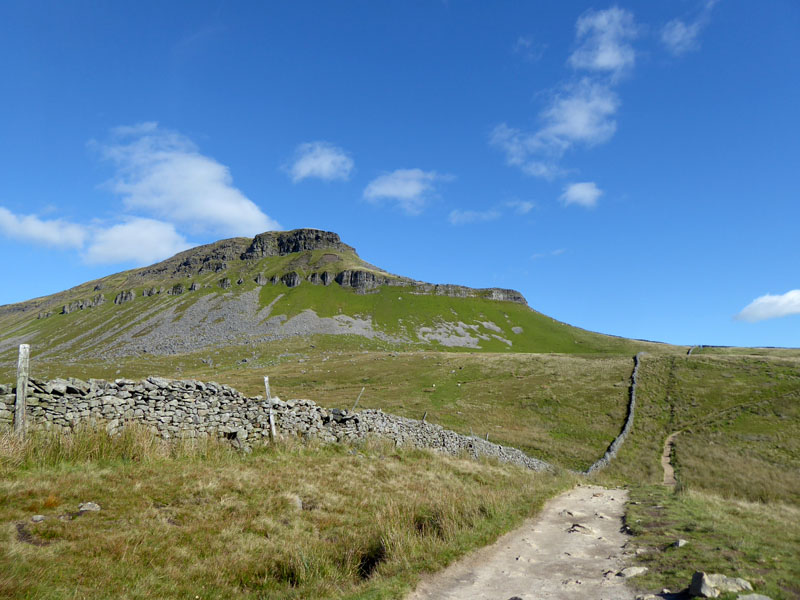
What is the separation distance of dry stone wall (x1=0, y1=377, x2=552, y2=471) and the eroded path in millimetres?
10863

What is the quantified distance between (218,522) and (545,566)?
732cm

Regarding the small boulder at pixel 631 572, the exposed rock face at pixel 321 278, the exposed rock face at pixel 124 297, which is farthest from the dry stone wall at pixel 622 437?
the exposed rock face at pixel 124 297

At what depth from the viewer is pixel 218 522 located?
9609 mm

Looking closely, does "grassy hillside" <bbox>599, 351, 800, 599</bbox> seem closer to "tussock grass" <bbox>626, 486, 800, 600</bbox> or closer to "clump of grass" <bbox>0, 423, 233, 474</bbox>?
"tussock grass" <bbox>626, 486, 800, 600</bbox>

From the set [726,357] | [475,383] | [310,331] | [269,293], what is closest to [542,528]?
[475,383]

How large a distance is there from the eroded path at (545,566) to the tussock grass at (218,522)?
18.4 inches

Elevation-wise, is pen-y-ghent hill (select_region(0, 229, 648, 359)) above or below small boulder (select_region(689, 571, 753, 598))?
above

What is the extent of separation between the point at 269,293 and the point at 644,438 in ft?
526

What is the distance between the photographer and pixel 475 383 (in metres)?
62.8

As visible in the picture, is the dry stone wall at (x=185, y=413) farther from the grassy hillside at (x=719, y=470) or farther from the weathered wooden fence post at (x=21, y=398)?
the grassy hillside at (x=719, y=470)

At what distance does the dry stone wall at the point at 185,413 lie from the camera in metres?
12.9

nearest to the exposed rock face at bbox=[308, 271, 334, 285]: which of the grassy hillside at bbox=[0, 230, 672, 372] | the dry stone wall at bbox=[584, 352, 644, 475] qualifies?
the grassy hillside at bbox=[0, 230, 672, 372]

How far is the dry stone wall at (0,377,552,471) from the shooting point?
42.2 feet

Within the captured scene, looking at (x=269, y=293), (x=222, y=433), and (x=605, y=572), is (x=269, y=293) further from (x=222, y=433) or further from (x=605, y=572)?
(x=605, y=572)
